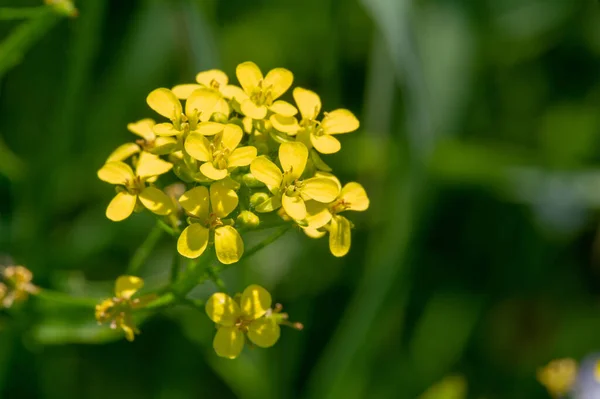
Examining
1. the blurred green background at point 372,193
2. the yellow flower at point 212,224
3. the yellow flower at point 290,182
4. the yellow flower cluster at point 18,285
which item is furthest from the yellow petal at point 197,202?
the blurred green background at point 372,193

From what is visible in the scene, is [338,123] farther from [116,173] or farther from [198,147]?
[116,173]

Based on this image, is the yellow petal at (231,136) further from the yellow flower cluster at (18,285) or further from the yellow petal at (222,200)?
the yellow flower cluster at (18,285)

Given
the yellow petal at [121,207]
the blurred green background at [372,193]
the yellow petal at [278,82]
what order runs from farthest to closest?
the blurred green background at [372,193] < the yellow petal at [278,82] < the yellow petal at [121,207]

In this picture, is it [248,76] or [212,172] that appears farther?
[248,76]

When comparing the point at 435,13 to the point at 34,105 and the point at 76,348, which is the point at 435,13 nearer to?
the point at 34,105

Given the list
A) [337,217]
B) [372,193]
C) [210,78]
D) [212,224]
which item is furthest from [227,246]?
[372,193]

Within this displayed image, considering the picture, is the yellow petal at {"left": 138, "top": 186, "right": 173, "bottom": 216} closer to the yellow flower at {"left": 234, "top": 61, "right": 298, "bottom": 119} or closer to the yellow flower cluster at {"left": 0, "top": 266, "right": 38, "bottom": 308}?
the yellow flower at {"left": 234, "top": 61, "right": 298, "bottom": 119}

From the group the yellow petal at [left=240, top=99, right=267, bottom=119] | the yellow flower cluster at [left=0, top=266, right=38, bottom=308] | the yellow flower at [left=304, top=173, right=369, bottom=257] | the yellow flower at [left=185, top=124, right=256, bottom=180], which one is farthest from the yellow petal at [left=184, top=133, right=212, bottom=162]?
the yellow flower cluster at [left=0, top=266, right=38, bottom=308]
